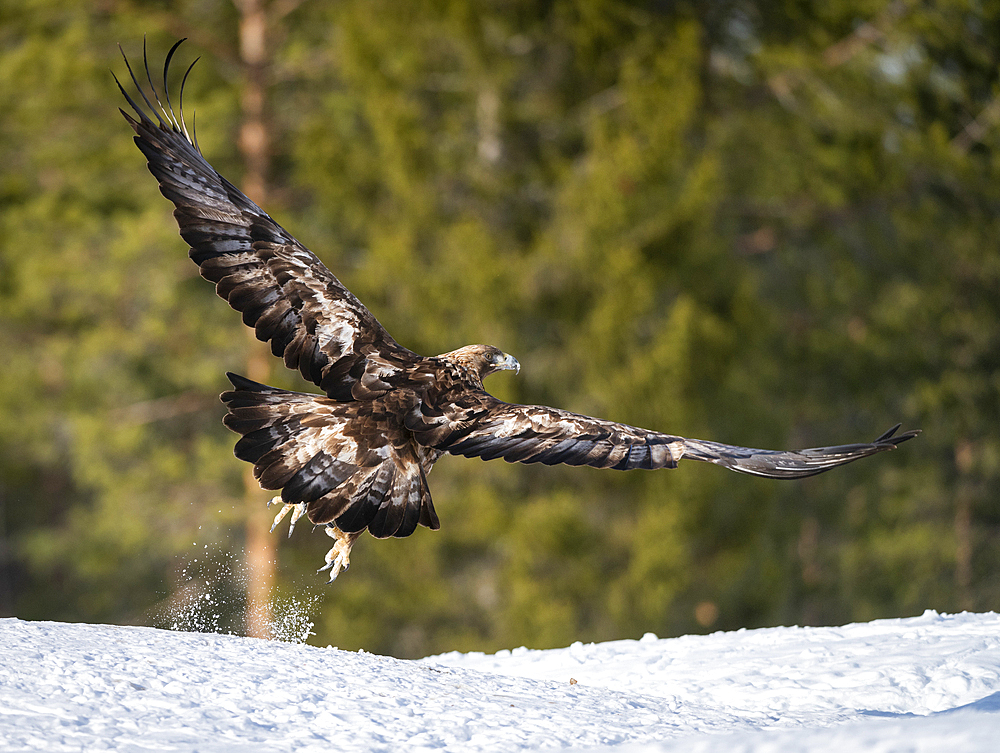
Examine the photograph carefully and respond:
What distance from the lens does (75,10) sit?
53.3 ft

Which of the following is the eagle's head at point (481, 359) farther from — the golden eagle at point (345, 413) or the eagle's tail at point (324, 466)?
the eagle's tail at point (324, 466)

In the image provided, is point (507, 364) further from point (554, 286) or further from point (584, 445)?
point (554, 286)

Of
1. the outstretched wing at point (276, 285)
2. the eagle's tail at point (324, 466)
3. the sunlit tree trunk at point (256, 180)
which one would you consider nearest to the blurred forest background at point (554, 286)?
the sunlit tree trunk at point (256, 180)

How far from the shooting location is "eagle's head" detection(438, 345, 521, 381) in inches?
227

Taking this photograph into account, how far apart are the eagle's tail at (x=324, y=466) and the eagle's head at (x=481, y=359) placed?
76 centimetres

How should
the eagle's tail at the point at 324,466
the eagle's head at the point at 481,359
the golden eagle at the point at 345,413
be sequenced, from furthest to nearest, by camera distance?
1. the eagle's head at the point at 481,359
2. the eagle's tail at the point at 324,466
3. the golden eagle at the point at 345,413

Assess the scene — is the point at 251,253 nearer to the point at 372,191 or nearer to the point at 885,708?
the point at 885,708

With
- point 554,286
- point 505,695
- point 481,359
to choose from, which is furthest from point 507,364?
point 554,286

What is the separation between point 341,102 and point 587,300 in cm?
518

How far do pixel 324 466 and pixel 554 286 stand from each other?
8.05 meters

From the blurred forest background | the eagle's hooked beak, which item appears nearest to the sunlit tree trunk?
the blurred forest background

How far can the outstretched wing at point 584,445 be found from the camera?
4598 millimetres

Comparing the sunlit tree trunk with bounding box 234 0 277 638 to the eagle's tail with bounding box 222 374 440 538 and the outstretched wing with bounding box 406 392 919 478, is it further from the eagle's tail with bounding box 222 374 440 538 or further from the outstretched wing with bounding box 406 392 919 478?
the outstretched wing with bounding box 406 392 919 478

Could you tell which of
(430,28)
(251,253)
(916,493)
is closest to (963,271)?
(916,493)
